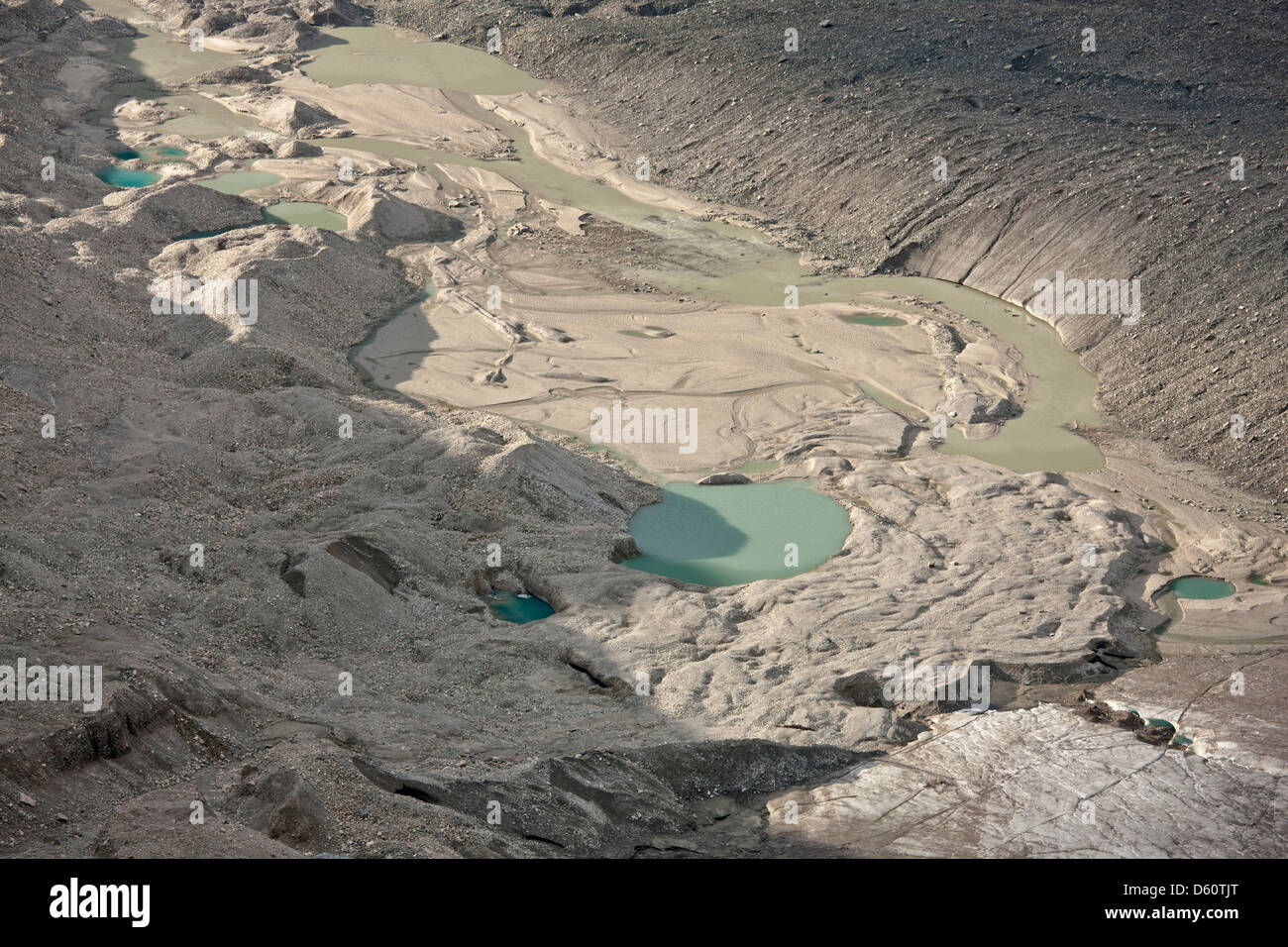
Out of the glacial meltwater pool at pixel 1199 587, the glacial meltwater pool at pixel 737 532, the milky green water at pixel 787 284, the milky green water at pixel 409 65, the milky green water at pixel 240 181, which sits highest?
the milky green water at pixel 409 65

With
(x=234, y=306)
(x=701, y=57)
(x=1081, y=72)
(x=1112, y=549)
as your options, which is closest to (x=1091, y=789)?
(x=1112, y=549)

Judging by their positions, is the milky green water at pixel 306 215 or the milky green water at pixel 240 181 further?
the milky green water at pixel 240 181

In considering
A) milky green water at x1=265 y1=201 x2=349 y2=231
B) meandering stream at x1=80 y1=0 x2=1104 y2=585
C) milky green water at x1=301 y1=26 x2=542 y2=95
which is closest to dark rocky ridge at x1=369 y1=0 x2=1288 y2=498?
meandering stream at x1=80 y1=0 x2=1104 y2=585

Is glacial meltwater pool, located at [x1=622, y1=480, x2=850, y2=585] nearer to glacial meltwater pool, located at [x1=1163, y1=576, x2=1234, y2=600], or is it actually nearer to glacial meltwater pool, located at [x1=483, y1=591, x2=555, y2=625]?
glacial meltwater pool, located at [x1=483, y1=591, x2=555, y2=625]

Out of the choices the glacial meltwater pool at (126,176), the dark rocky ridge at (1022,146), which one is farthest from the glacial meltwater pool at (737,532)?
the glacial meltwater pool at (126,176)

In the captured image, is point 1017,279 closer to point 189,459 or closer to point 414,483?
point 414,483

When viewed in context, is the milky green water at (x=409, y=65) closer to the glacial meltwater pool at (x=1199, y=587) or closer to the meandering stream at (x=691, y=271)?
the meandering stream at (x=691, y=271)
